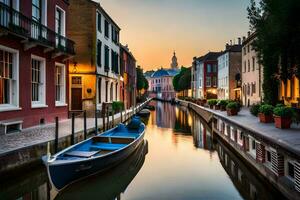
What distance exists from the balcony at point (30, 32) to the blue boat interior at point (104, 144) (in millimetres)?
5814

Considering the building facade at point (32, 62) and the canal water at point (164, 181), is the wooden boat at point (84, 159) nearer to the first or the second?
the canal water at point (164, 181)

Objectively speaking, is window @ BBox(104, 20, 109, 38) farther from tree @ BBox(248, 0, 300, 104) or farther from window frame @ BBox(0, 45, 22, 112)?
tree @ BBox(248, 0, 300, 104)

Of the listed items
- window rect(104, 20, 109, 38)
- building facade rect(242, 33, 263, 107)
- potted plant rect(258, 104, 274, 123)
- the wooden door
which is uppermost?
window rect(104, 20, 109, 38)

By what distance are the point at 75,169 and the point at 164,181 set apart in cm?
394

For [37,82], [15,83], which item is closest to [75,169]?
[15,83]

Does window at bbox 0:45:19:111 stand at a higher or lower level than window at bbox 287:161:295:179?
higher

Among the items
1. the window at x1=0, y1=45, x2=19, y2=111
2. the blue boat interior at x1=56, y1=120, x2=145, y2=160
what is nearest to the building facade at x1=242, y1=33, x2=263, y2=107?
the blue boat interior at x1=56, y1=120, x2=145, y2=160

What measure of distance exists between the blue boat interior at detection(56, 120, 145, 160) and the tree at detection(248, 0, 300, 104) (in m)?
8.34

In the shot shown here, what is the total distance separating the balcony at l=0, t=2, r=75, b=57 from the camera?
44.0 ft

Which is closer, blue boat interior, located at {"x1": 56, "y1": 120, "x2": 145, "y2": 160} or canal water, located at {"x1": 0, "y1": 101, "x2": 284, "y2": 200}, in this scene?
canal water, located at {"x1": 0, "y1": 101, "x2": 284, "y2": 200}

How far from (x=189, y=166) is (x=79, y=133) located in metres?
5.85

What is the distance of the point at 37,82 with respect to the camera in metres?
17.5

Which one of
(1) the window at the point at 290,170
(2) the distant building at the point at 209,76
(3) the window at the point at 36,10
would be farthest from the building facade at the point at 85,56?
(2) the distant building at the point at 209,76

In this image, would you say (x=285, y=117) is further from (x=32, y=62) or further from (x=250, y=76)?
(x=250, y=76)
